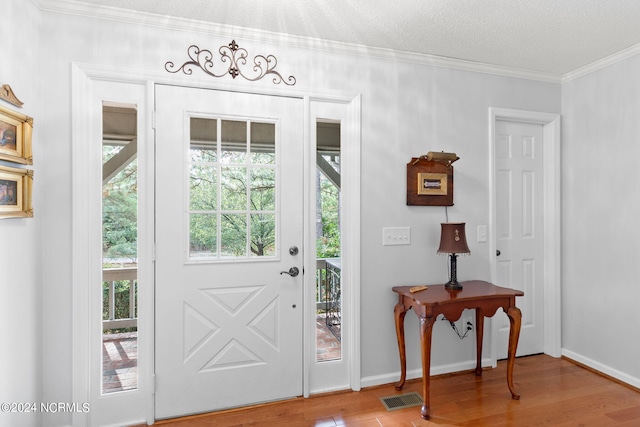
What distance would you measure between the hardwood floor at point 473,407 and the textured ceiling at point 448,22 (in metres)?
2.46

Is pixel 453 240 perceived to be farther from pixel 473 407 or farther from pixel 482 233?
pixel 473 407

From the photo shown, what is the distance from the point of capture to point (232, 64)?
7.69ft

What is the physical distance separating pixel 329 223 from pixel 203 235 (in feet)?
2.90

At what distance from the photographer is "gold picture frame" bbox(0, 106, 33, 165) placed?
1675mm

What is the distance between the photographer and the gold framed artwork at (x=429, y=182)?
2715mm

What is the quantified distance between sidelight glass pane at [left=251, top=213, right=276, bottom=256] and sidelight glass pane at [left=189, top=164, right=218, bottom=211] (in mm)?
285

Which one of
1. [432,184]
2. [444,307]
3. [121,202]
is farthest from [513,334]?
[121,202]

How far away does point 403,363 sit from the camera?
8.38 feet

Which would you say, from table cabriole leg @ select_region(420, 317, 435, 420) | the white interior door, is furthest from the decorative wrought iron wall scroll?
the white interior door

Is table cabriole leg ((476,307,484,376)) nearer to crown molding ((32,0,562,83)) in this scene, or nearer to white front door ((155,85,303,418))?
white front door ((155,85,303,418))

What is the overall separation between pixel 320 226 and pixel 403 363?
1.13 metres

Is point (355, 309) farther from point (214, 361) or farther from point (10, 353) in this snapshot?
point (10, 353)

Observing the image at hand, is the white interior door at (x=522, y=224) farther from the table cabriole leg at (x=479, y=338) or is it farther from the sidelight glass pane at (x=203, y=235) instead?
the sidelight glass pane at (x=203, y=235)

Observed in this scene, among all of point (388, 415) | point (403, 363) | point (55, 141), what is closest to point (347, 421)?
point (388, 415)
